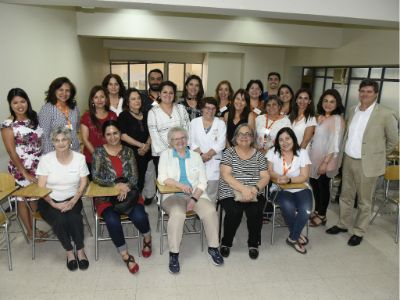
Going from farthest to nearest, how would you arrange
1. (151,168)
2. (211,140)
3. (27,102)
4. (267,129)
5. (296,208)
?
(151,168), (267,129), (211,140), (296,208), (27,102)

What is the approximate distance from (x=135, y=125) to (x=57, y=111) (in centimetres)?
79

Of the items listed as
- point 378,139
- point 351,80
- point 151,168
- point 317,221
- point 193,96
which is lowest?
point 317,221

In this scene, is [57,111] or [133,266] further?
[57,111]

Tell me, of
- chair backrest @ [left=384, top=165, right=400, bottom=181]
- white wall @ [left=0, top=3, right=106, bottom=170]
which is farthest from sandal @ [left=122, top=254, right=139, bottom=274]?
chair backrest @ [left=384, top=165, right=400, bottom=181]

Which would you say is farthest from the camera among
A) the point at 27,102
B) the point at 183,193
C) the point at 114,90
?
the point at 114,90

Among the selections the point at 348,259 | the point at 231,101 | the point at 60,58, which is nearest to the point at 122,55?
the point at 60,58

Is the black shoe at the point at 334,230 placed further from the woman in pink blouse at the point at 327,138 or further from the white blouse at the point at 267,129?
the white blouse at the point at 267,129

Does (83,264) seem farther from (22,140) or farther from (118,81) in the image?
(118,81)

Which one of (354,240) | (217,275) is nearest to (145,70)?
(354,240)

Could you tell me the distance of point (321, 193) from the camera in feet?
12.3

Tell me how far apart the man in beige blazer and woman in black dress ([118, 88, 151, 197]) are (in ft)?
7.11

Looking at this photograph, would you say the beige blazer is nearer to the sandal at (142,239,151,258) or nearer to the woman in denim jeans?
the woman in denim jeans

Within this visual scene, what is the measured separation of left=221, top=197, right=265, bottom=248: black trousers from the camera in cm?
302

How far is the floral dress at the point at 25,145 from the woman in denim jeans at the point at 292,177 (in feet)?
7.57
